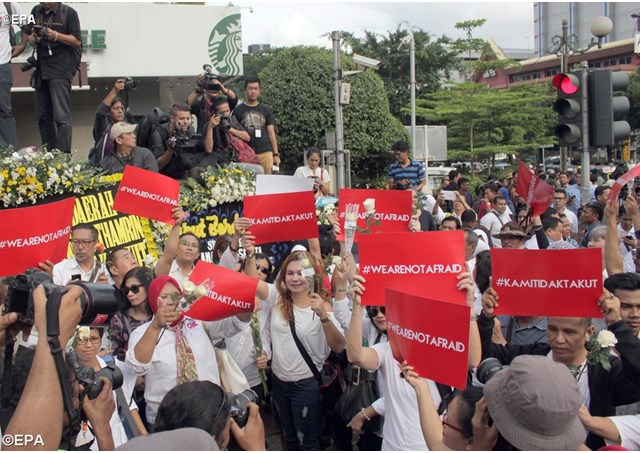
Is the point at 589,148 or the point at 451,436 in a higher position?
the point at 589,148

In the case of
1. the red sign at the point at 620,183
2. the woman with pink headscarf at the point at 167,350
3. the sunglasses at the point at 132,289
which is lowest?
the woman with pink headscarf at the point at 167,350

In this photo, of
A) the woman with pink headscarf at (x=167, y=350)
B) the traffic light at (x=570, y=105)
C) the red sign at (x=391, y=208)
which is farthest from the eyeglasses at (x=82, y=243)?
the traffic light at (x=570, y=105)

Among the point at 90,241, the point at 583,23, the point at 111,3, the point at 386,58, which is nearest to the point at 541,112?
the point at 386,58

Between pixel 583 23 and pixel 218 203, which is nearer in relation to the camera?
pixel 218 203

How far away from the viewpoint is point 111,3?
17.0 metres

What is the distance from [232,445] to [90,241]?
275 cm

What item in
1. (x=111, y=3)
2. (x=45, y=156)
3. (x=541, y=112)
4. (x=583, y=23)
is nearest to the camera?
(x=45, y=156)

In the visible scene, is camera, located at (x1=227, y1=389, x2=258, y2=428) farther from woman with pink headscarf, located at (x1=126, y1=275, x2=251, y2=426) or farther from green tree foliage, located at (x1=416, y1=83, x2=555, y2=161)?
green tree foliage, located at (x1=416, y1=83, x2=555, y2=161)

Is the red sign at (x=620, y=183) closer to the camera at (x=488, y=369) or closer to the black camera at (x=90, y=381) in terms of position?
the camera at (x=488, y=369)

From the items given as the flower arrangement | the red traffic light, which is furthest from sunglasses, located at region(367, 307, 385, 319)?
the red traffic light

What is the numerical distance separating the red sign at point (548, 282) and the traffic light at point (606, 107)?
5.20 m

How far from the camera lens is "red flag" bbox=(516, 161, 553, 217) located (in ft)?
23.6

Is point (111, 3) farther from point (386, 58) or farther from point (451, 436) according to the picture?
point (386, 58)

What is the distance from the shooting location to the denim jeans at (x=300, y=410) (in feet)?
17.6
